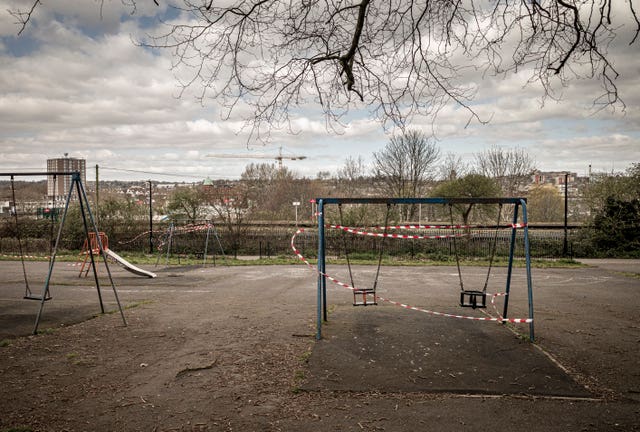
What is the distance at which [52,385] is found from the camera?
196 inches

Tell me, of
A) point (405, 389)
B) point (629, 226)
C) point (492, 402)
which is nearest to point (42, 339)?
point (405, 389)

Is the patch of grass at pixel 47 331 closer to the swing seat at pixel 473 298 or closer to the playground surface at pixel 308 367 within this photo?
the playground surface at pixel 308 367

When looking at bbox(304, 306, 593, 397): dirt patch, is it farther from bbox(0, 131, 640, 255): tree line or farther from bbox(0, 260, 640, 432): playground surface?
bbox(0, 131, 640, 255): tree line

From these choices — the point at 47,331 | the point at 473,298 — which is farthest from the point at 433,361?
the point at 47,331

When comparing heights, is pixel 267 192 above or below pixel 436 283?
above

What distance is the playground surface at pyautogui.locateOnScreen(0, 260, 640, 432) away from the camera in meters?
4.23

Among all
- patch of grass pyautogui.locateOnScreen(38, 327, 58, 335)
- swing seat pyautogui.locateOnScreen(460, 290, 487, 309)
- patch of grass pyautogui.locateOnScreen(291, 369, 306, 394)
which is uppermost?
swing seat pyautogui.locateOnScreen(460, 290, 487, 309)

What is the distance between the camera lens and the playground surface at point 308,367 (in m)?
4.23

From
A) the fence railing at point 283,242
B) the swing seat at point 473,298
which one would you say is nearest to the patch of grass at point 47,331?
the swing seat at point 473,298

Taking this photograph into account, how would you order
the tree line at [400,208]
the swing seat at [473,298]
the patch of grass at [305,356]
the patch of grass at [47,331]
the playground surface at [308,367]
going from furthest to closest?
the tree line at [400,208], the swing seat at [473,298], the patch of grass at [47,331], the patch of grass at [305,356], the playground surface at [308,367]

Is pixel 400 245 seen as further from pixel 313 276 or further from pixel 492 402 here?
pixel 492 402

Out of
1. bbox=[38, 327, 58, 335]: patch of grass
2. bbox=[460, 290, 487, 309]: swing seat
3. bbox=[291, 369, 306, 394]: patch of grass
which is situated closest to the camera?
bbox=[291, 369, 306, 394]: patch of grass

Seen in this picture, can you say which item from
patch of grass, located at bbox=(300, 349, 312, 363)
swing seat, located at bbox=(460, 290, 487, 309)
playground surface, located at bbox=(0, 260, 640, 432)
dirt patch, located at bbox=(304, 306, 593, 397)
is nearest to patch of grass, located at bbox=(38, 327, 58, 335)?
playground surface, located at bbox=(0, 260, 640, 432)

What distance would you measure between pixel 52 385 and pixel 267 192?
4037 centimetres
